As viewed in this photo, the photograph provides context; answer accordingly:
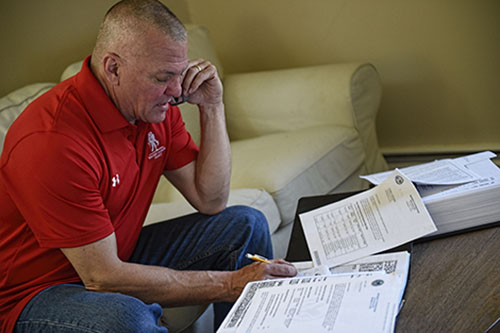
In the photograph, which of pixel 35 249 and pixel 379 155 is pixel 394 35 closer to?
pixel 379 155

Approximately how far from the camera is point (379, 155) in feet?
8.36

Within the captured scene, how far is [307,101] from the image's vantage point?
7.89ft

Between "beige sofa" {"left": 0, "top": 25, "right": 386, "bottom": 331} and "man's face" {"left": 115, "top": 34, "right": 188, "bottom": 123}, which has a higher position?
"man's face" {"left": 115, "top": 34, "right": 188, "bottom": 123}

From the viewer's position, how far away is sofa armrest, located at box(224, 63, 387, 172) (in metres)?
2.36

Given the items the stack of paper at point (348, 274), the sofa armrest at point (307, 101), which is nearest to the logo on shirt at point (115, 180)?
the stack of paper at point (348, 274)

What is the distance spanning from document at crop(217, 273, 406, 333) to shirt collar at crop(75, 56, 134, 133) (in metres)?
0.49

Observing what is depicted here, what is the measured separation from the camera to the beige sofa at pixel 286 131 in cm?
199

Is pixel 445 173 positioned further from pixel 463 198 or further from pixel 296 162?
pixel 296 162

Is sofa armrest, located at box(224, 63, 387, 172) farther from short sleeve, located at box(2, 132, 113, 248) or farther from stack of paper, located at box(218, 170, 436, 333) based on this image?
short sleeve, located at box(2, 132, 113, 248)

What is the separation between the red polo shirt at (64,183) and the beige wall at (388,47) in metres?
1.15

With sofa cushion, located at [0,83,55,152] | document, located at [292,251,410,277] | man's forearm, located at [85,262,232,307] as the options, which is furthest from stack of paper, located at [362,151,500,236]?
sofa cushion, located at [0,83,55,152]

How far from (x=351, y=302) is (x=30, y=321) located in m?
0.63

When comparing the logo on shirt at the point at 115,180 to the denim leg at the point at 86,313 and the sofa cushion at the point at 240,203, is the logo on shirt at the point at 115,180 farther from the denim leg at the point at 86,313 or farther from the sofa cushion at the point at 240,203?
the sofa cushion at the point at 240,203

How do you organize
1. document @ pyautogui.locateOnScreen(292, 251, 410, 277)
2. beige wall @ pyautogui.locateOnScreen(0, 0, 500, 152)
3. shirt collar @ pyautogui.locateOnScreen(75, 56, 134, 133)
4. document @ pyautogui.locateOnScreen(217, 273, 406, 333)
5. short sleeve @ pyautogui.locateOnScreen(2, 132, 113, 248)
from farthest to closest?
beige wall @ pyautogui.locateOnScreen(0, 0, 500, 152), shirt collar @ pyautogui.locateOnScreen(75, 56, 134, 133), short sleeve @ pyautogui.locateOnScreen(2, 132, 113, 248), document @ pyautogui.locateOnScreen(292, 251, 410, 277), document @ pyautogui.locateOnScreen(217, 273, 406, 333)
